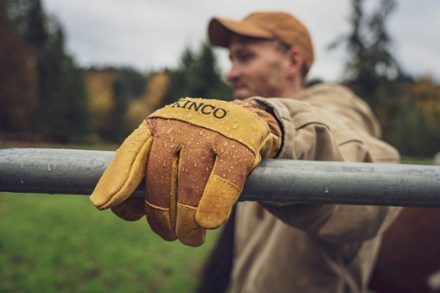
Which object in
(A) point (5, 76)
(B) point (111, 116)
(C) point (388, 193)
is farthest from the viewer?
(B) point (111, 116)

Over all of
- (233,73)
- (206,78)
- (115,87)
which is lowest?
(115,87)

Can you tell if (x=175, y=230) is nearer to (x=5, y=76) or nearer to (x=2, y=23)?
(x=5, y=76)

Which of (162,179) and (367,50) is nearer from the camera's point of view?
(162,179)

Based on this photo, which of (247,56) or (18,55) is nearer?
(247,56)

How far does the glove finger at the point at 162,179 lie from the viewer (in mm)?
842

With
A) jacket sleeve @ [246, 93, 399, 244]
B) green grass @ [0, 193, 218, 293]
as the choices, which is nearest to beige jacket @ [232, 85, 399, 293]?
jacket sleeve @ [246, 93, 399, 244]

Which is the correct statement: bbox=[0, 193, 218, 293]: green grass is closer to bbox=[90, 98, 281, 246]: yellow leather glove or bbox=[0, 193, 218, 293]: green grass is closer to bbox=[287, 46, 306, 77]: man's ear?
bbox=[287, 46, 306, 77]: man's ear

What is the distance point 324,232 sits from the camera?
1.31 metres

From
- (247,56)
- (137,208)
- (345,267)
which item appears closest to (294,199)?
(137,208)

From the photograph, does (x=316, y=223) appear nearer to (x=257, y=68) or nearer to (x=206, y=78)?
(x=257, y=68)

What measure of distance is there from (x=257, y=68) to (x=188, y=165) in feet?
5.11

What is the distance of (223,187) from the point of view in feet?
2.63

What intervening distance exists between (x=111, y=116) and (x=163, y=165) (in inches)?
1670

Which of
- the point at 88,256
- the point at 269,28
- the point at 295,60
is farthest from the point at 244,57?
the point at 88,256
